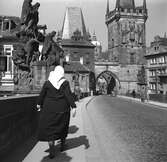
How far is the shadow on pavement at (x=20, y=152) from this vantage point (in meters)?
5.31

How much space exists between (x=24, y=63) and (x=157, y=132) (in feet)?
16.8

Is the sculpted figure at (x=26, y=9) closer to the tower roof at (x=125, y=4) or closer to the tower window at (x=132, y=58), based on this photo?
the tower window at (x=132, y=58)

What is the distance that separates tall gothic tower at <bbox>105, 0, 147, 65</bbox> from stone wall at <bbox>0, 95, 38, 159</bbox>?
7233 centimetres

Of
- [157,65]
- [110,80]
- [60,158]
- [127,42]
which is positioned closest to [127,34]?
[127,42]

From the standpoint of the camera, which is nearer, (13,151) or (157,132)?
(13,151)

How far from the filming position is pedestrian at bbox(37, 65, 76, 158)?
5445 millimetres

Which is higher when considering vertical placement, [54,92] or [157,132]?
[54,92]

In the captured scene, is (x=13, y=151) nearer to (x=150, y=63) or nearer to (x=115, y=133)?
(x=115, y=133)

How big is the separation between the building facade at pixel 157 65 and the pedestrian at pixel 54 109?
5257cm

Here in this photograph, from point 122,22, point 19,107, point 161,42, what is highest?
point 122,22

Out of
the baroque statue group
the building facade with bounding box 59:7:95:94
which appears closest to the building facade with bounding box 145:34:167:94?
the building facade with bounding box 59:7:95:94

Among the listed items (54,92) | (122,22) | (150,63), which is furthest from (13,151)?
(122,22)

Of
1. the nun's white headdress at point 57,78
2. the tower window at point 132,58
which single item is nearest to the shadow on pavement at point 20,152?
the nun's white headdress at point 57,78

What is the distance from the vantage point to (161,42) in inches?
2589
